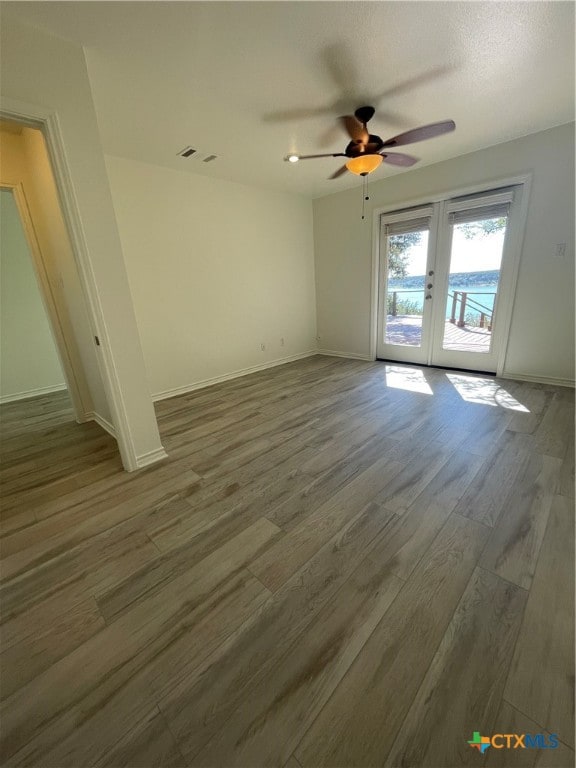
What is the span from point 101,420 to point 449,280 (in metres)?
4.46

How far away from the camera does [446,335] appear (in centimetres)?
405

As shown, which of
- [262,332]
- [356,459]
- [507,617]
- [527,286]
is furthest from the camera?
[262,332]

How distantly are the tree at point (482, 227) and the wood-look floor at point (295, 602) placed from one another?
2.31 metres

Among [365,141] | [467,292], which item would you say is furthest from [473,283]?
[365,141]

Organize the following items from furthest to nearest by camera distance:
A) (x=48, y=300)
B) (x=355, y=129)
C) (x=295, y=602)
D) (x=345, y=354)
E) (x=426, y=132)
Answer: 1. (x=345, y=354)
2. (x=48, y=300)
3. (x=355, y=129)
4. (x=426, y=132)
5. (x=295, y=602)

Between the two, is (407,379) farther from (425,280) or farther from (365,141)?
(365,141)

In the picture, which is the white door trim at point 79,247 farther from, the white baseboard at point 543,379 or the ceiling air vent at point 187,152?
the white baseboard at point 543,379

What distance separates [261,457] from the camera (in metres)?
2.30

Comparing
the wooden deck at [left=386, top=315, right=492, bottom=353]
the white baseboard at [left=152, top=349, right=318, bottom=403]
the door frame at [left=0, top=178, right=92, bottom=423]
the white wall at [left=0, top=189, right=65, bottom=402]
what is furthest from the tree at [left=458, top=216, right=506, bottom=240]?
the white wall at [left=0, top=189, right=65, bottom=402]

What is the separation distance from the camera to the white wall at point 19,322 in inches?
153

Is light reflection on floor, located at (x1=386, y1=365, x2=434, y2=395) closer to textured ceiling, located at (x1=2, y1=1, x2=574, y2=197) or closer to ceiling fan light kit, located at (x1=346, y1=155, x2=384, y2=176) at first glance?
ceiling fan light kit, located at (x1=346, y1=155, x2=384, y2=176)

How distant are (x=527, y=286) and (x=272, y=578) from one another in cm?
391

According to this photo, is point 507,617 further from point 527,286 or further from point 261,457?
point 527,286

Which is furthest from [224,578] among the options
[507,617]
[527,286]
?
[527,286]
